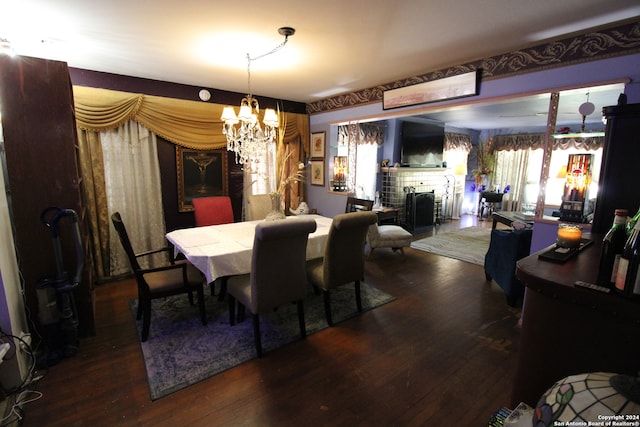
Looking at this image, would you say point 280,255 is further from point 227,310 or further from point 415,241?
point 415,241

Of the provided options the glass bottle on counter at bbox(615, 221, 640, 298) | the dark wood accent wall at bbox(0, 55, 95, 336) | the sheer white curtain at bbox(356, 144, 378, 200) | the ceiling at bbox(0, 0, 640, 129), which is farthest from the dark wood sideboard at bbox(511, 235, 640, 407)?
the sheer white curtain at bbox(356, 144, 378, 200)

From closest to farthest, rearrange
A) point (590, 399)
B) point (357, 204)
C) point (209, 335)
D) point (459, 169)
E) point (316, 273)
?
point (590, 399) < point (209, 335) < point (316, 273) < point (357, 204) < point (459, 169)

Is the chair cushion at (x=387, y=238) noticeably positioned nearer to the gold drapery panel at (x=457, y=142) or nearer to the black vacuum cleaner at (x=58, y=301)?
the black vacuum cleaner at (x=58, y=301)

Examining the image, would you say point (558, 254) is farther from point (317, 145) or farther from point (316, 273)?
point (317, 145)

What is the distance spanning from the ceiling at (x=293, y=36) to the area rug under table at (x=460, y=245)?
2336 mm

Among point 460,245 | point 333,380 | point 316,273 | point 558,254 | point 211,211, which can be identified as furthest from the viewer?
point 460,245

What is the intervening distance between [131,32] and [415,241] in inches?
192

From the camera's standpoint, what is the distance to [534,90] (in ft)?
8.89

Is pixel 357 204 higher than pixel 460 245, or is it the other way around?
pixel 357 204

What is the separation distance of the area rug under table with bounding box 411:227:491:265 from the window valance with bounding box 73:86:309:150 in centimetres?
374

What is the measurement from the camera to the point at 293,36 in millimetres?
2488

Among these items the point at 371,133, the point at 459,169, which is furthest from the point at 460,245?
the point at 459,169

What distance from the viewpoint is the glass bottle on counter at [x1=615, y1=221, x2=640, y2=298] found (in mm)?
813

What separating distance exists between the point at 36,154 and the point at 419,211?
5.83 m
